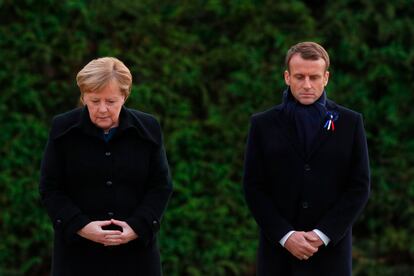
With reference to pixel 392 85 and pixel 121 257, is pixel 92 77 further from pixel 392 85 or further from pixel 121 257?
pixel 392 85

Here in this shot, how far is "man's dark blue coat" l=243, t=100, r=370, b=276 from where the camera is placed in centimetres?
500

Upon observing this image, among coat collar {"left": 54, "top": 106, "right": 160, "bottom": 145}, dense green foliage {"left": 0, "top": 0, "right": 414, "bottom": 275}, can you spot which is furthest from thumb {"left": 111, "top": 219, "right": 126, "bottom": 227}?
dense green foliage {"left": 0, "top": 0, "right": 414, "bottom": 275}

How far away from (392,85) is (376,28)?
50 cm

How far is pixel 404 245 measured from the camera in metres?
8.09

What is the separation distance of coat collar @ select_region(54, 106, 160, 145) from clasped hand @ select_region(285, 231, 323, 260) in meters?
0.82

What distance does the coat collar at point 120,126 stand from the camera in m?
4.88

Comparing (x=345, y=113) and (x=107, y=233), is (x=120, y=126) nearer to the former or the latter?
(x=107, y=233)

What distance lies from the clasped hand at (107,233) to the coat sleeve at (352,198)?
0.94 m

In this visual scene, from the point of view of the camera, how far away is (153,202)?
16.0ft

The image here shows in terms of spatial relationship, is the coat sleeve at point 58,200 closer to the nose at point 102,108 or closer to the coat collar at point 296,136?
the nose at point 102,108

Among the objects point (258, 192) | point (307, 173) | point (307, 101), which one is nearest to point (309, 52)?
point (307, 101)

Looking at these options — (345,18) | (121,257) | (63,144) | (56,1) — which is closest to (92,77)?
(63,144)

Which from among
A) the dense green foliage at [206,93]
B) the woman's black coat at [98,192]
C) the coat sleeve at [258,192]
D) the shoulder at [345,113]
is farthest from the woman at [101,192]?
the dense green foliage at [206,93]

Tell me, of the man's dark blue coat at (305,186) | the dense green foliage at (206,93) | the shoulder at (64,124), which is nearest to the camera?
the shoulder at (64,124)
